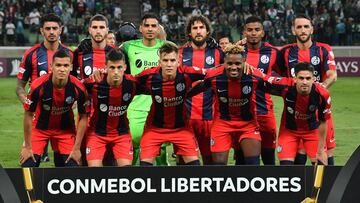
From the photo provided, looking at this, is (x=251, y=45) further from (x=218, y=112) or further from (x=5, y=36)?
(x=5, y=36)

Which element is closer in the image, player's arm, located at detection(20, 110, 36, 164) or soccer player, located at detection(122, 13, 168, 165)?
player's arm, located at detection(20, 110, 36, 164)

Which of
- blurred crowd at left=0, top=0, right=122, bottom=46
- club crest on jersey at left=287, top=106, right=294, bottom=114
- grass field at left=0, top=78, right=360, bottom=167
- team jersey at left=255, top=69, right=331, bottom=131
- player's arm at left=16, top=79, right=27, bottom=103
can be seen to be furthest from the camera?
blurred crowd at left=0, top=0, right=122, bottom=46

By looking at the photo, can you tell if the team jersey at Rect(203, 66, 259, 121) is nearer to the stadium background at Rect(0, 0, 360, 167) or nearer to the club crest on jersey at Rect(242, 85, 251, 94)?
the club crest on jersey at Rect(242, 85, 251, 94)

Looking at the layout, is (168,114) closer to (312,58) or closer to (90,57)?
(90,57)

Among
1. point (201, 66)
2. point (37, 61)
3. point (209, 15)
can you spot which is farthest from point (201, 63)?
point (209, 15)

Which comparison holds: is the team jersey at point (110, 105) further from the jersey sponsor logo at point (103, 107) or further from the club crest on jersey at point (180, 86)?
the club crest on jersey at point (180, 86)

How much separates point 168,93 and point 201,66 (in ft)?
3.86

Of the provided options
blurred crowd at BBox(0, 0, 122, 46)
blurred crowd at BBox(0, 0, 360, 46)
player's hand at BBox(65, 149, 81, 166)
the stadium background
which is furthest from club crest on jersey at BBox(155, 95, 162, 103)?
blurred crowd at BBox(0, 0, 122, 46)

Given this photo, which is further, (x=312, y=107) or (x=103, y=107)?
(x=312, y=107)

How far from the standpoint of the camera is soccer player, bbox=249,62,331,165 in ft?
32.4

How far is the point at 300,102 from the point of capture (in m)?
10.1

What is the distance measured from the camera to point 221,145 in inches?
399

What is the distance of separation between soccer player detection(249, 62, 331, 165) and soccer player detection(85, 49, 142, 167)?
1470mm

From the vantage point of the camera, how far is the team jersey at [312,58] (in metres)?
11.0
